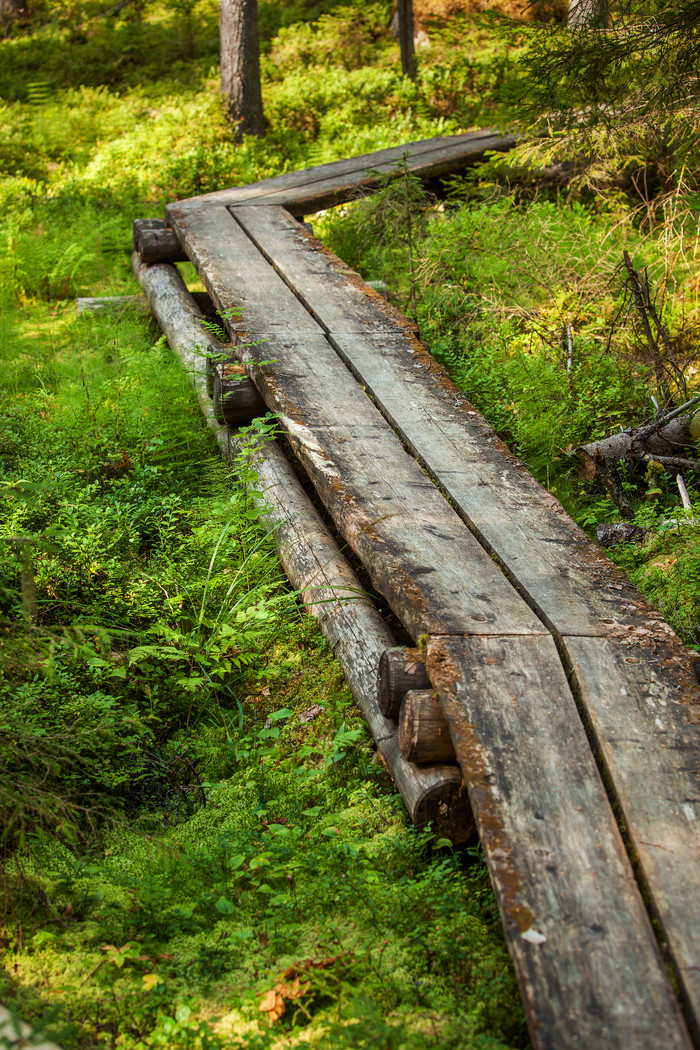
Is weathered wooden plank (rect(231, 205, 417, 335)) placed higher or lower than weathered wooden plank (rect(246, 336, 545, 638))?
higher

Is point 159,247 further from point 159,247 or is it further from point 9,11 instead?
point 9,11

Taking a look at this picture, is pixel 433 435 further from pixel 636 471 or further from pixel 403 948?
pixel 403 948

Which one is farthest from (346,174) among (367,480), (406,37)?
(367,480)

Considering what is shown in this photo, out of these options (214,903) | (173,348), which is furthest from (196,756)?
(173,348)

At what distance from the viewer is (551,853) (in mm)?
2391

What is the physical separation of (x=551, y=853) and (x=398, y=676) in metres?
0.87

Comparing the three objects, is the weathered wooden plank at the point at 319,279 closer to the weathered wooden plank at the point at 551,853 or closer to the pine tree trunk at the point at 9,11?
the weathered wooden plank at the point at 551,853

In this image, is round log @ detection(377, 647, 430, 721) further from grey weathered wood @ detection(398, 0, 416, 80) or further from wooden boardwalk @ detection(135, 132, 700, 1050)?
grey weathered wood @ detection(398, 0, 416, 80)

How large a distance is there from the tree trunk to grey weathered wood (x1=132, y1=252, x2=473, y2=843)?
8.32 m

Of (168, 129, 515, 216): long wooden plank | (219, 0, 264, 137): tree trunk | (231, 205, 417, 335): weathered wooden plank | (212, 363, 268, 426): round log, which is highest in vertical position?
(219, 0, 264, 137): tree trunk

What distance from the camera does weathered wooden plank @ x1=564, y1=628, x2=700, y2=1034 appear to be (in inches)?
87.7

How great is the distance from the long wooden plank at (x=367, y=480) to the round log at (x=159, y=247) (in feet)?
5.64

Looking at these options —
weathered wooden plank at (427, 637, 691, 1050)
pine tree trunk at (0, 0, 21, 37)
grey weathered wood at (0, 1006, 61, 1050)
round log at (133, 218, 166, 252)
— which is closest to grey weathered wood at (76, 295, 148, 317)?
round log at (133, 218, 166, 252)

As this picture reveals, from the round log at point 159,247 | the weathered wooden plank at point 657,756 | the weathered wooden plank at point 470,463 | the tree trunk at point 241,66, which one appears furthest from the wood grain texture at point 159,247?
the weathered wooden plank at point 657,756
